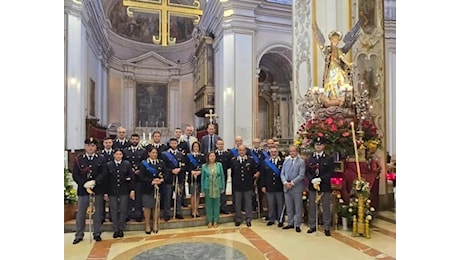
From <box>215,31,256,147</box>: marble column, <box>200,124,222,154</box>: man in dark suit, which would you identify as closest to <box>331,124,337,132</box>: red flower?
<box>200,124,222,154</box>: man in dark suit

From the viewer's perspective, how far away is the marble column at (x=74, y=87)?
9.95 m

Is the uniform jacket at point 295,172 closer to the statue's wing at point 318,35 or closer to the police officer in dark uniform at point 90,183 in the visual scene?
the statue's wing at point 318,35

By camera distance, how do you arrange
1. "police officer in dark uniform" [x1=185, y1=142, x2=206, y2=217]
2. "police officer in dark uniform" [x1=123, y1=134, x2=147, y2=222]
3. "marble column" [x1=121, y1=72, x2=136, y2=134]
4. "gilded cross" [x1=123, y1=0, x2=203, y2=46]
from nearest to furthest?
"police officer in dark uniform" [x1=123, y1=134, x2=147, y2=222], "police officer in dark uniform" [x1=185, y1=142, x2=206, y2=217], "gilded cross" [x1=123, y1=0, x2=203, y2=46], "marble column" [x1=121, y1=72, x2=136, y2=134]

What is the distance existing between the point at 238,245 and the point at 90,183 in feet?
8.67

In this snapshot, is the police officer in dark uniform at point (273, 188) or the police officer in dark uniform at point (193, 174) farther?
the police officer in dark uniform at point (193, 174)

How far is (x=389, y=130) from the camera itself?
8078 millimetres

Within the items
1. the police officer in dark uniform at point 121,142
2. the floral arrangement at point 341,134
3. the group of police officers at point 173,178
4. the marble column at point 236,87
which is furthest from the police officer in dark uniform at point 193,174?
the marble column at point 236,87

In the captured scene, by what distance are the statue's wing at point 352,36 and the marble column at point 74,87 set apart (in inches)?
302

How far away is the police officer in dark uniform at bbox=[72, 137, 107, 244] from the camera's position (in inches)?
223

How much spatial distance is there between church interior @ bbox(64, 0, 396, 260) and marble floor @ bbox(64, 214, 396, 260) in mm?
18

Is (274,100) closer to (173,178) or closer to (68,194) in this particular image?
(173,178)

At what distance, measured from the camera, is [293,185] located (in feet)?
21.1

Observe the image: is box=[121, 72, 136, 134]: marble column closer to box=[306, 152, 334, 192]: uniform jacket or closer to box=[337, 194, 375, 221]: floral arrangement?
box=[306, 152, 334, 192]: uniform jacket

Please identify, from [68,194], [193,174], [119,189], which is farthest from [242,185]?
[68,194]
